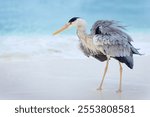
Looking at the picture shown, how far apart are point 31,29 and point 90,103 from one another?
1.37 ft

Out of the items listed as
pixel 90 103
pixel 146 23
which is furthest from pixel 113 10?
pixel 90 103

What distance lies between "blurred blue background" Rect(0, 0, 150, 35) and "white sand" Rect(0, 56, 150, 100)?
142mm

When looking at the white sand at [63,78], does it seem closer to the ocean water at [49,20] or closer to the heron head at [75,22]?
the ocean water at [49,20]

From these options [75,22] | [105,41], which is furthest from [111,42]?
[75,22]

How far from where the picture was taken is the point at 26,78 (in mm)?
1915

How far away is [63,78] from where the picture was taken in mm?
1909

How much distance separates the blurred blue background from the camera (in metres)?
1.90

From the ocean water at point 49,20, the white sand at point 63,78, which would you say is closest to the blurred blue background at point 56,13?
the ocean water at point 49,20

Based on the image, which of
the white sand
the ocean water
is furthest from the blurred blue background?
the white sand

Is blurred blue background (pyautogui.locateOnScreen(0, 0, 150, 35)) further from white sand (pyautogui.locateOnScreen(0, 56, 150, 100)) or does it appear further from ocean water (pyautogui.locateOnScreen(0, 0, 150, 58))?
white sand (pyautogui.locateOnScreen(0, 56, 150, 100))

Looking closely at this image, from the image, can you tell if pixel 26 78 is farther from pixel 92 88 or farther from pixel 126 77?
pixel 126 77

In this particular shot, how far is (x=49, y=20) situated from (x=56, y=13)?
0.04 meters

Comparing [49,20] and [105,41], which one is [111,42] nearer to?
[105,41]

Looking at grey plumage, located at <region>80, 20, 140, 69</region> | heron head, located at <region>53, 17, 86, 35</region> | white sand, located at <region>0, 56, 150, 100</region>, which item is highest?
heron head, located at <region>53, 17, 86, 35</region>
